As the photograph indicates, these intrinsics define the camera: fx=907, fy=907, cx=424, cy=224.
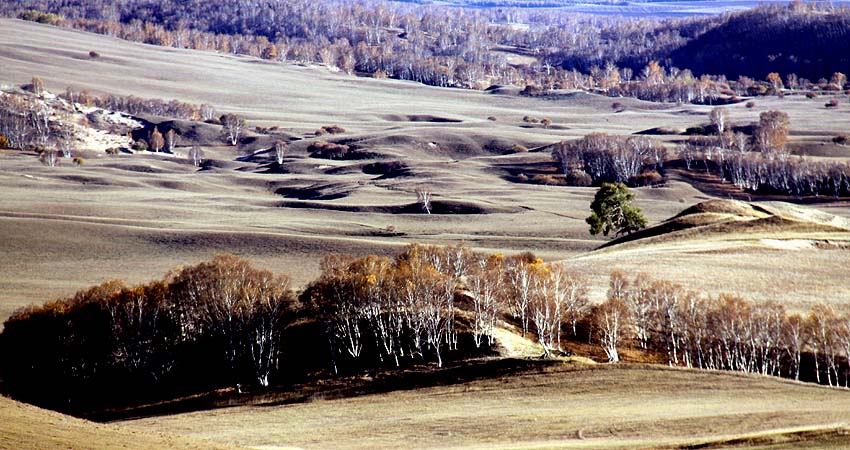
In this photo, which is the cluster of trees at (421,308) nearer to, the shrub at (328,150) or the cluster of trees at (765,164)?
the cluster of trees at (765,164)

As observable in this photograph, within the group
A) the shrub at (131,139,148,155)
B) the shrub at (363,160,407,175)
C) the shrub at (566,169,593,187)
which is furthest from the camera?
the shrub at (131,139,148,155)

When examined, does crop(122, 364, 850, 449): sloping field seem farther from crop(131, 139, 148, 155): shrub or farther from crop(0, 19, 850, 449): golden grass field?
crop(131, 139, 148, 155): shrub

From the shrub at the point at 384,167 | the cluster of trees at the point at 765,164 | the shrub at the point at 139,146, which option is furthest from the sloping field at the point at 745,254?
the shrub at the point at 139,146

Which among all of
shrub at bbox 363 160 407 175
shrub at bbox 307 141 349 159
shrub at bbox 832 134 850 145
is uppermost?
shrub at bbox 832 134 850 145

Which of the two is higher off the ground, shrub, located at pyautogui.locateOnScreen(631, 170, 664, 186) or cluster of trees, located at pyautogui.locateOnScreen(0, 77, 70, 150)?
cluster of trees, located at pyautogui.locateOnScreen(0, 77, 70, 150)

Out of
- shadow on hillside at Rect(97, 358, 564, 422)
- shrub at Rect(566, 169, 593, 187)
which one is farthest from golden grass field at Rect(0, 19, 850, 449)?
shrub at Rect(566, 169, 593, 187)

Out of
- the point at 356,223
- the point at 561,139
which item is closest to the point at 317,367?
the point at 356,223

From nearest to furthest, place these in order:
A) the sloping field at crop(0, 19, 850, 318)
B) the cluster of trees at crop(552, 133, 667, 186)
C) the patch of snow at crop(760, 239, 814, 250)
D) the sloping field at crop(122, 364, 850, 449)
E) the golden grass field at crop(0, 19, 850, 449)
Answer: the sloping field at crop(122, 364, 850, 449)
the golden grass field at crop(0, 19, 850, 449)
the sloping field at crop(0, 19, 850, 318)
the patch of snow at crop(760, 239, 814, 250)
the cluster of trees at crop(552, 133, 667, 186)

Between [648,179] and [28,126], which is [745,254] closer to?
[648,179]
